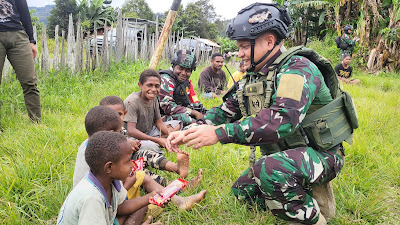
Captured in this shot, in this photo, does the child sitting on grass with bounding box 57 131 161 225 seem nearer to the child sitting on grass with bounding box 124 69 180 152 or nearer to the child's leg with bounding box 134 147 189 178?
the child's leg with bounding box 134 147 189 178

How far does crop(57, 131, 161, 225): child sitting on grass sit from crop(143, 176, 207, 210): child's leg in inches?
27.7

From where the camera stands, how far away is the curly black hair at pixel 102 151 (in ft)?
5.05

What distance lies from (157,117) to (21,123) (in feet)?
5.75

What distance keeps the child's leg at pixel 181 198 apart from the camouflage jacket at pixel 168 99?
200 cm

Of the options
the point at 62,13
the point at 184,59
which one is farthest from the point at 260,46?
the point at 62,13

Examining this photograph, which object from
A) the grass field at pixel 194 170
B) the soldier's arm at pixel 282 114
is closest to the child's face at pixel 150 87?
the grass field at pixel 194 170

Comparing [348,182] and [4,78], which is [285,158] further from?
[4,78]

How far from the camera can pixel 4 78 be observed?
15.3 feet

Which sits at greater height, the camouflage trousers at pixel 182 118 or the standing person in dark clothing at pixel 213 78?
the standing person in dark clothing at pixel 213 78

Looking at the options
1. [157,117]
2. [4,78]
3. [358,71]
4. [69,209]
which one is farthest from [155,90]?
[358,71]

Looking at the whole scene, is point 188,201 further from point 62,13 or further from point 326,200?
point 62,13

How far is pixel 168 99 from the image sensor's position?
4.32m

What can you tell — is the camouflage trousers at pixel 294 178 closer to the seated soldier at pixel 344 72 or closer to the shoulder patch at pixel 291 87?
the shoulder patch at pixel 291 87

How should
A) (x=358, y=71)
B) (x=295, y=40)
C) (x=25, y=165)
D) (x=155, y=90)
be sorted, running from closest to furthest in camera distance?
(x=25, y=165)
(x=155, y=90)
(x=358, y=71)
(x=295, y=40)
